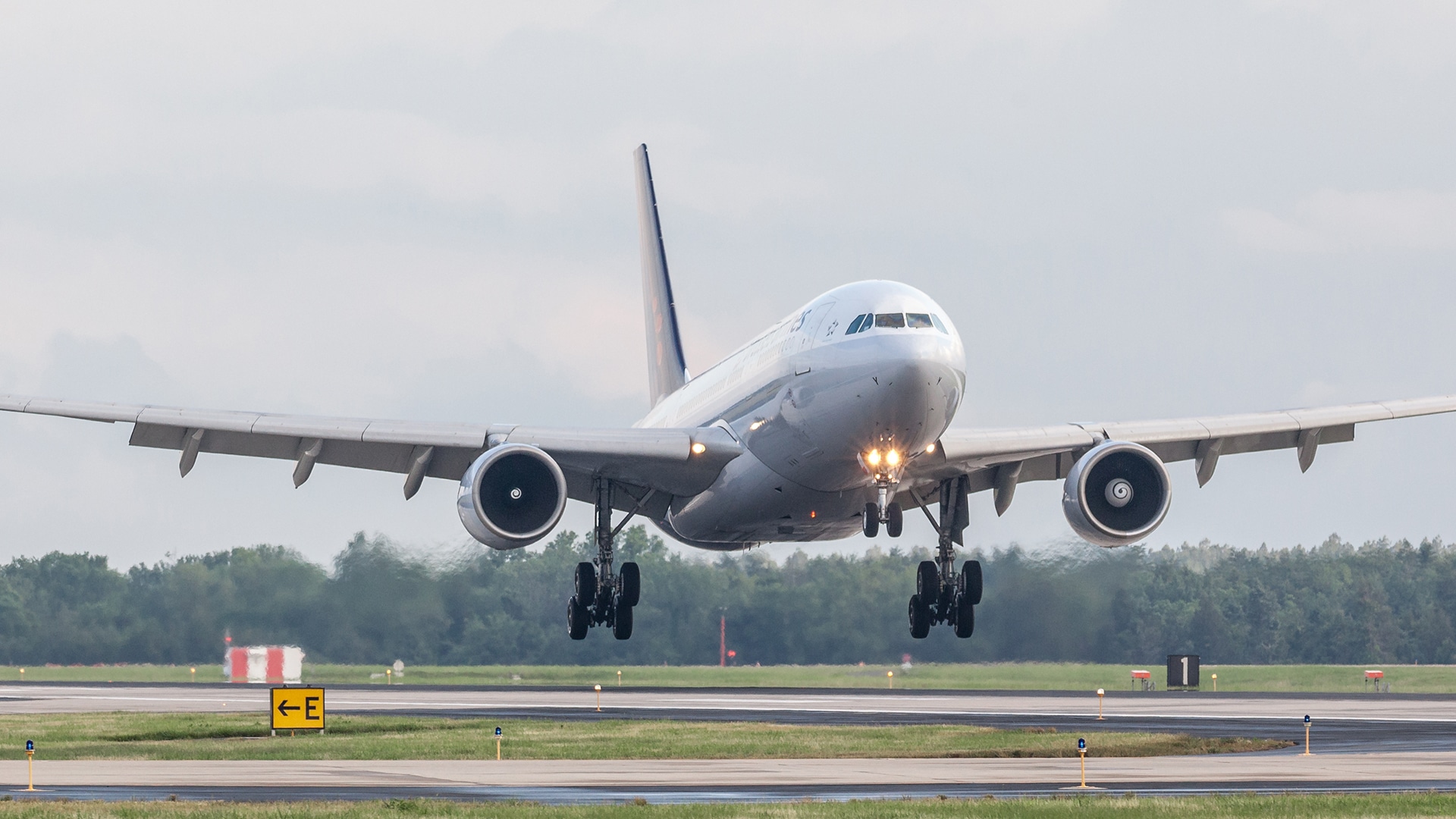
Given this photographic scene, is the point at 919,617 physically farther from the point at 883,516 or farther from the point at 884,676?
the point at 884,676

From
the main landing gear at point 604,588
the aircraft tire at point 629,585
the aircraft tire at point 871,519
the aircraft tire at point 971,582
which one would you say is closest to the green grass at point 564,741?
the main landing gear at point 604,588

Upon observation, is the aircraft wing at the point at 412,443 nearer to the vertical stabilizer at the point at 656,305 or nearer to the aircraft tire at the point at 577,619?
the aircraft tire at the point at 577,619

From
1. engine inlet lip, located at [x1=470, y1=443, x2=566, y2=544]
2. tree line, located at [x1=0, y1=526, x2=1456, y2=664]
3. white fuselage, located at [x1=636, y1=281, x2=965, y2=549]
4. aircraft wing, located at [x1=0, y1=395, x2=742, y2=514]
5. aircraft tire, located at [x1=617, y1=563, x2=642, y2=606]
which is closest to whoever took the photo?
white fuselage, located at [x1=636, y1=281, x2=965, y2=549]

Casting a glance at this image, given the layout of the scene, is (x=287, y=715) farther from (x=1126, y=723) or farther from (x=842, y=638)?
(x=842, y=638)

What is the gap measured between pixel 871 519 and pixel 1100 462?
243 inches

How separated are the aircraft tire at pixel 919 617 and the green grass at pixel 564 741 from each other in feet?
8.90

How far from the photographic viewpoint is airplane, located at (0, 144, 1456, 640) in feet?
109

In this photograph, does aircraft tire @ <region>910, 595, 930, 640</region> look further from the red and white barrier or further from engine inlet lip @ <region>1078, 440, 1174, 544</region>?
the red and white barrier

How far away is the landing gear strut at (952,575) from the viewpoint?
41.1 m

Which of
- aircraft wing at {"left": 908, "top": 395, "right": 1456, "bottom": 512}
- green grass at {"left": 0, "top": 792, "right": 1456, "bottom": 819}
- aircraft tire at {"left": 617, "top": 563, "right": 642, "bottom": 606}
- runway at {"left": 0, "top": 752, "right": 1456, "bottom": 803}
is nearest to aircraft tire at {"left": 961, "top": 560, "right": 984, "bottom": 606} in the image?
aircraft wing at {"left": 908, "top": 395, "right": 1456, "bottom": 512}

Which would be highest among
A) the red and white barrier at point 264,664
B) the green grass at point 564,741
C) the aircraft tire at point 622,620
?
the aircraft tire at point 622,620

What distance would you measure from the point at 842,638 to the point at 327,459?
1371 inches

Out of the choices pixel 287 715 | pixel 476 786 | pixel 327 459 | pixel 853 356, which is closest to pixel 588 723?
pixel 287 715

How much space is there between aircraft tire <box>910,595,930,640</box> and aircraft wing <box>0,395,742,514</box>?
6.05 meters
